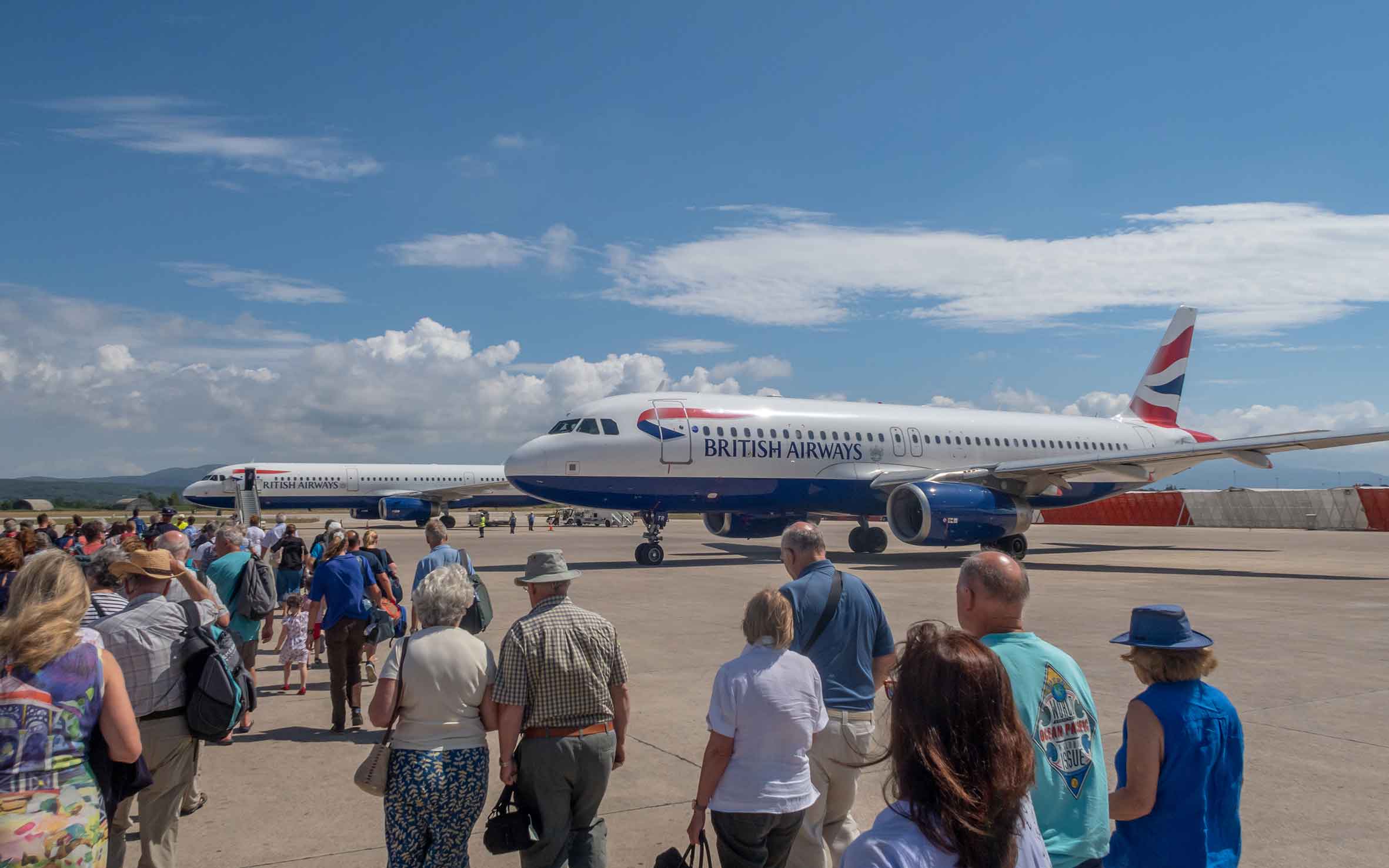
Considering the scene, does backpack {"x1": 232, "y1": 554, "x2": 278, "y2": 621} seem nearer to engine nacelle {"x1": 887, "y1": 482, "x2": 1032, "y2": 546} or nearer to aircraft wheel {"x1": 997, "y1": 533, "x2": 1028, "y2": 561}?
engine nacelle {"x1": 887, "y1": 482, "x2": 1032, "y2": 546}

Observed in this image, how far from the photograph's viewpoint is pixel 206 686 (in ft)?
13.9

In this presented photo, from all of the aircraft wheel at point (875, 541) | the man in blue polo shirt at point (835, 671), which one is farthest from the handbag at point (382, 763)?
the aircraft wheel at point (875, 541)

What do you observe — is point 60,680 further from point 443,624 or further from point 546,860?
point 546,860

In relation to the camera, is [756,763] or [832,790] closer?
[756,763]

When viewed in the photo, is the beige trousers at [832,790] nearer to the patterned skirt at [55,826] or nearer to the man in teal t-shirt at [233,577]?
the patterned skirt at [55,826]

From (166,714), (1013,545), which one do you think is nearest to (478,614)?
(166,714)

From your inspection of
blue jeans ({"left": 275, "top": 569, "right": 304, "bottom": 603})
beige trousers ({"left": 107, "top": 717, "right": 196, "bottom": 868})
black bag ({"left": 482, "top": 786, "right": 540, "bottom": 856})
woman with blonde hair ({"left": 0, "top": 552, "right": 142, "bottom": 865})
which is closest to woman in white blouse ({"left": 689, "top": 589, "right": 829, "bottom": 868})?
black bag ({"left": 482, "top": 786, "right": 540, "bottom": 856})

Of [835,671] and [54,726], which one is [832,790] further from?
[54,726]

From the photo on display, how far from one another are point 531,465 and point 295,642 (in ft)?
36.0

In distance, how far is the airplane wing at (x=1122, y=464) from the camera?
18641mm

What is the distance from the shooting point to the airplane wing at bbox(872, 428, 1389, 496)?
734 inches

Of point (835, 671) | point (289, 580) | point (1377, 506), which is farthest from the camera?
point (1377, 506)

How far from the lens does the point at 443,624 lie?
160 inches

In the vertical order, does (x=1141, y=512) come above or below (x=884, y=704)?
below
